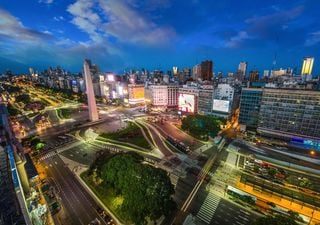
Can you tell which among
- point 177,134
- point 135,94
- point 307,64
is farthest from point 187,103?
point 307,64

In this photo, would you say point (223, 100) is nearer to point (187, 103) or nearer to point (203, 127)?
point (187, 103)

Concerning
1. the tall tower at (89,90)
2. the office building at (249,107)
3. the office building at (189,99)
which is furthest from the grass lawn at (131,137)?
the office building at (249,107)

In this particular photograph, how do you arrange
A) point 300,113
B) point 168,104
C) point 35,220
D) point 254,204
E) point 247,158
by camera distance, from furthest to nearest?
1. point 168,104
2. point 300,113
3. point 247,158
4. point 254,204
5. point 35,220

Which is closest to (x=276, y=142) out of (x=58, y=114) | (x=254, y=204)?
(x=254, y=204)

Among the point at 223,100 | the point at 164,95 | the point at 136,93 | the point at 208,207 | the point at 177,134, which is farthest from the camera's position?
the point at 136,93

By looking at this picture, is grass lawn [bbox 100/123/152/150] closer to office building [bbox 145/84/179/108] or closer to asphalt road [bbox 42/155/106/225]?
asphalt road [bbox 42/155/106/225]

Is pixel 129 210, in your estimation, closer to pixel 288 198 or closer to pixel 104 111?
pixel 288 198

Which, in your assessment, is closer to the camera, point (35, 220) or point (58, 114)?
point (35, 220)
